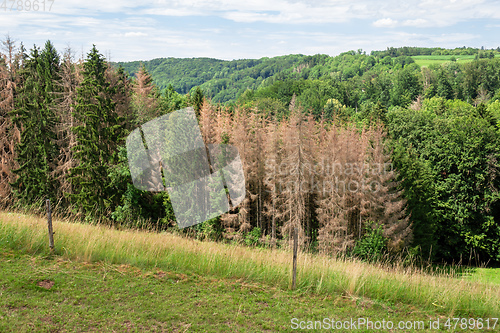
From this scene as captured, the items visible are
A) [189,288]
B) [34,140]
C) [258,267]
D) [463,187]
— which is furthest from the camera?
[463,187]

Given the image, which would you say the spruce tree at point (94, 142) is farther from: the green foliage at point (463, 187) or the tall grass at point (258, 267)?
the green foliage at point (463, 187)

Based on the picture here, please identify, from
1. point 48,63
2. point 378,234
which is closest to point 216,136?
point 378,234

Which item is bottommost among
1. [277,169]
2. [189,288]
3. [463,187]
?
[463,187]

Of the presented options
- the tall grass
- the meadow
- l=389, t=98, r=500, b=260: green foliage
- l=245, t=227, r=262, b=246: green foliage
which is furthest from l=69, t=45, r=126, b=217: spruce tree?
l=389, t=98, r=500, b=260: green foliage

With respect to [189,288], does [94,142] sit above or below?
above

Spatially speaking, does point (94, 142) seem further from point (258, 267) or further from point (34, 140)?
point (258, 267)

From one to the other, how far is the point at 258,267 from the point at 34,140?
32128 millimetres

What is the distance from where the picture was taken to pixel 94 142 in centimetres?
2927

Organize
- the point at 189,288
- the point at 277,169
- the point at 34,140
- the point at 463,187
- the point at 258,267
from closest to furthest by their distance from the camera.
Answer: the point at 189,288
the point at 258,267
the point at 277,169
the point at 34,140
the point at 463,187

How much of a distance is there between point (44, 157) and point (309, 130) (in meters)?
24.0

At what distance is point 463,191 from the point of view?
36.4 m

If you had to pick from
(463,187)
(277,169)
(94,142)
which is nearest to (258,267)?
(277,169)

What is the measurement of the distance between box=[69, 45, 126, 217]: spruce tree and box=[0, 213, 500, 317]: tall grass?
1971 cm

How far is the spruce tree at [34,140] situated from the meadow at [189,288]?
2673 cm
